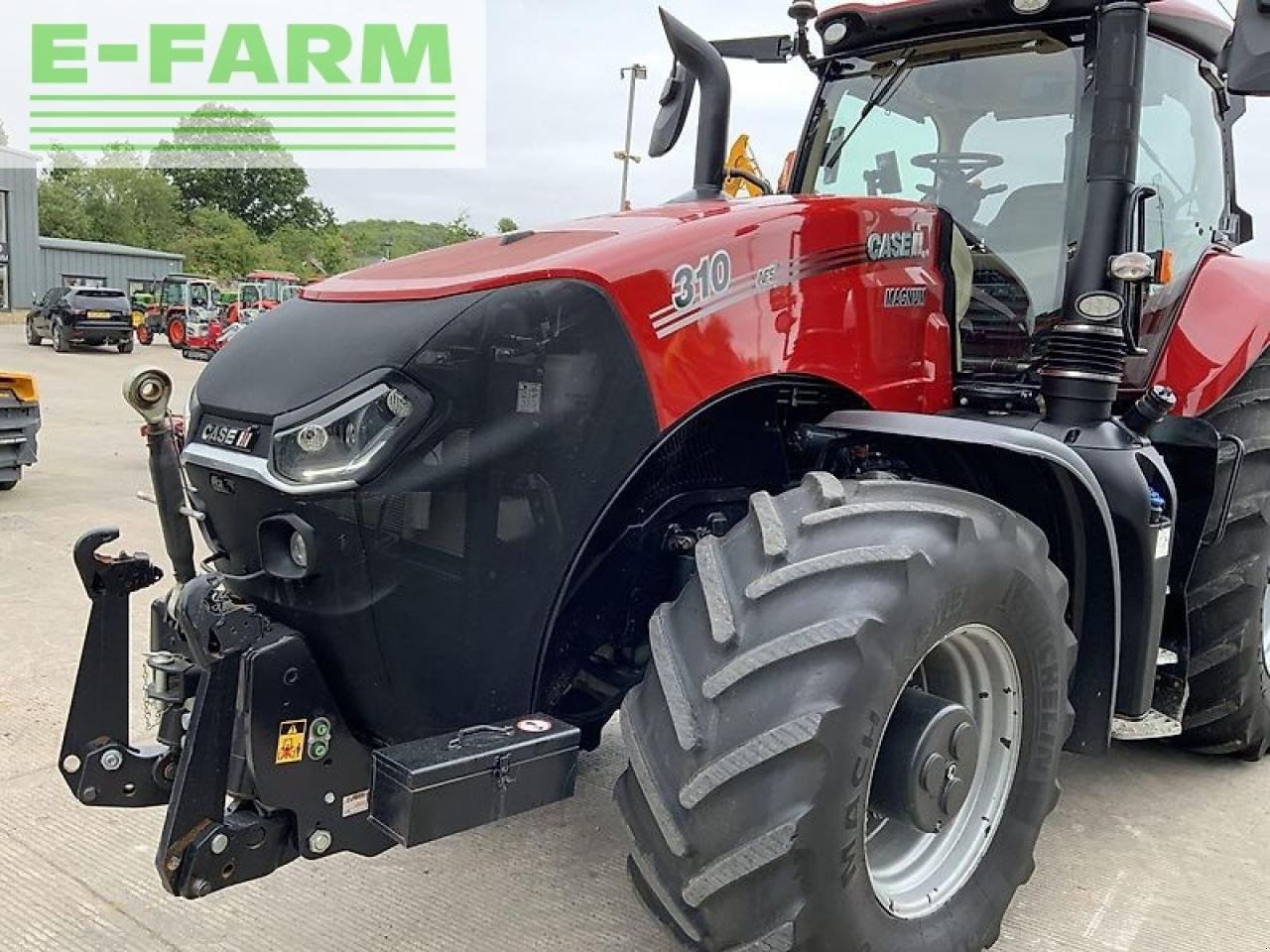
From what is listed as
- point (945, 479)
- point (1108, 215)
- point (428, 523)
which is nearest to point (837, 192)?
point (1108, 215)

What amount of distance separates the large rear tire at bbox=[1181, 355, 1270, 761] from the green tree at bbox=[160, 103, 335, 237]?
273ft

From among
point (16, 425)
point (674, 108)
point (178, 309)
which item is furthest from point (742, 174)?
point (178, 309)

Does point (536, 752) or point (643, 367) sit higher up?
point (643, 367)

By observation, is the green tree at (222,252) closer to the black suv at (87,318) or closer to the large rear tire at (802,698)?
the black suv at (87,318)

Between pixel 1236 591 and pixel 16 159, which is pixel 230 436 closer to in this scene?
pixel 1236 591

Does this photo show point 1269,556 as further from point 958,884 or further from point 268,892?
point 268,892

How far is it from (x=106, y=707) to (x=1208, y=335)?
3299 millimetres

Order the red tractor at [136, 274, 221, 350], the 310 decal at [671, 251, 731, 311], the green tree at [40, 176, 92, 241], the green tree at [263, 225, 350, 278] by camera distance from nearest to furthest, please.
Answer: the 310 decal at [671, 251, 731, 311]
the red tractor at [136, 274, 221, 350]
the green tree at [40, 176, 92, 241]
the green tree at [263, 225, 350, 278]

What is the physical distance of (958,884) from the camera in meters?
2.49

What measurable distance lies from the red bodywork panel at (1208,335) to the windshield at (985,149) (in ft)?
1.64

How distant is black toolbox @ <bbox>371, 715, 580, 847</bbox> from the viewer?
6.51 ft

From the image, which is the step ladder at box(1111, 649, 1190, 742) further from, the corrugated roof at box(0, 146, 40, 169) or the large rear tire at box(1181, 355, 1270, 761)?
the corrugated roof at box(0, 146, 40, 169)

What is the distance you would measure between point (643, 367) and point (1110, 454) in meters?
1.32

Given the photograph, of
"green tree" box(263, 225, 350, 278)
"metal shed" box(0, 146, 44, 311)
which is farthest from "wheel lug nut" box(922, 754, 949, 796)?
"green tree" box(263, 225, 350, 278)
